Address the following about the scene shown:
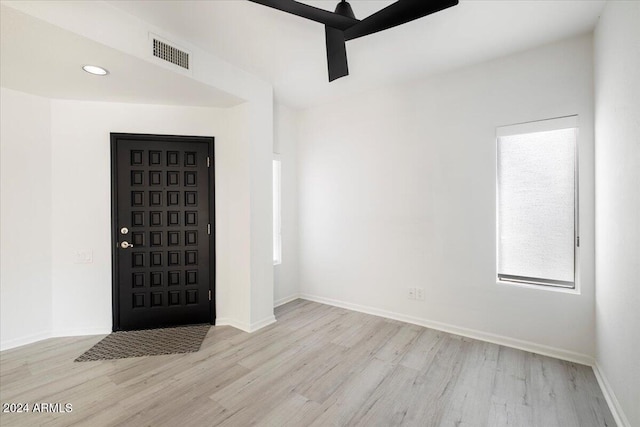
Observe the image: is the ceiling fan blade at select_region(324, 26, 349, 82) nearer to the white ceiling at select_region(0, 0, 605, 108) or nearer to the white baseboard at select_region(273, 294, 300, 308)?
the white ceiling at select_region(0, 0, 605, 108)

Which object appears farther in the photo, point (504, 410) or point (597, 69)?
Answer: point (597, 69)

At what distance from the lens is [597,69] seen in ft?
7.73

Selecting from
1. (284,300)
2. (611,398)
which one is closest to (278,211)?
(284,300)

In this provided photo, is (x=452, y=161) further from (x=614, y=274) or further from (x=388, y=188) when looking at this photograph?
(x=614, y=274)

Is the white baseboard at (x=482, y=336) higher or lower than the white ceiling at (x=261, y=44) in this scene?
lower

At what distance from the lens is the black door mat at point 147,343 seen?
2.73 meters

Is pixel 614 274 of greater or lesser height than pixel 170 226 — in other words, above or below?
below

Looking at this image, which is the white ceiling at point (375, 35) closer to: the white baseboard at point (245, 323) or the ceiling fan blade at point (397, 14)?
the ceiling fan blade at point (397, 14)

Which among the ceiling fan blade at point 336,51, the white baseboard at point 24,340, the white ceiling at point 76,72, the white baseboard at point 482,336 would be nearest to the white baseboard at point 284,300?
the white baseboard at point 482,336

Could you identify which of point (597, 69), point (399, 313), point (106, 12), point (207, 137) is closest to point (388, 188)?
point (399, 313)

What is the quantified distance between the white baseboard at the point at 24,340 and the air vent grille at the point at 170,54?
317 centimetres

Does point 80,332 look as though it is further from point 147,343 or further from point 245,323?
point 245,323

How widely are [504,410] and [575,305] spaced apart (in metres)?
1.29

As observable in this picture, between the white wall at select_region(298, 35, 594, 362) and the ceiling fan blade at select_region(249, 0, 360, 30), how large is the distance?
1954 mm
